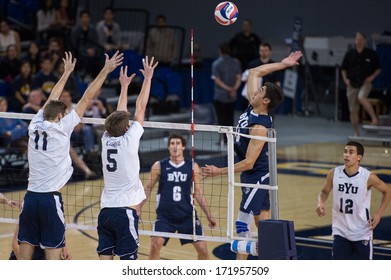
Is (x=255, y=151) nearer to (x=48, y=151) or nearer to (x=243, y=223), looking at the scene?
(x=243, y=223)

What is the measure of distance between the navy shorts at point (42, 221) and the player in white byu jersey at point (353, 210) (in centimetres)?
270

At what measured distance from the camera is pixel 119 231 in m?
8.89

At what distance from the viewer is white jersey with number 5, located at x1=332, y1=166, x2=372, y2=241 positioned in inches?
375

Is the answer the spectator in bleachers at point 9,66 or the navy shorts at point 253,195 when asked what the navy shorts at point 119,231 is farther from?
the spectator in bleachers at point 9,66

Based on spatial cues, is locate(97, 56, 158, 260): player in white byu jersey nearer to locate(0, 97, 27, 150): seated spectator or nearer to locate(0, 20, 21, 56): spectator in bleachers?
locate(0, 97, 27, 150): seated spectator

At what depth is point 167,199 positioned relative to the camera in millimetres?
10391

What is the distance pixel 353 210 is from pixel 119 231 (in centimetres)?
246

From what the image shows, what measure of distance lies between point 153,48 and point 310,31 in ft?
18.1

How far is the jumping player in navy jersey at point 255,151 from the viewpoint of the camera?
9.77 meters

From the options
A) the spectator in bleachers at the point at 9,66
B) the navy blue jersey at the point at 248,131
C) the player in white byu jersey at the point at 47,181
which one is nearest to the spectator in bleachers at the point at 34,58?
the spectator in bleachers at the point at 9,66

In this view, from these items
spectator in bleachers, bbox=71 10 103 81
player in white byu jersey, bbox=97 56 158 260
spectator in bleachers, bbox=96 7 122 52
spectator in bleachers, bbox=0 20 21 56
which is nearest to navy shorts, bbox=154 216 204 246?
player in white byu jersey, bbox=97 56 158 260

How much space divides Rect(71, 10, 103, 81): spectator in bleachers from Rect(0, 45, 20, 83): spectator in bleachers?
1.85 m

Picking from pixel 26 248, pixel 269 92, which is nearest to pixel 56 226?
pixel 26 248
